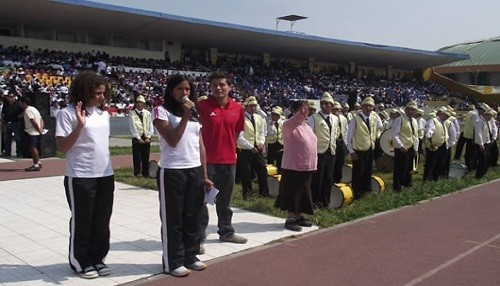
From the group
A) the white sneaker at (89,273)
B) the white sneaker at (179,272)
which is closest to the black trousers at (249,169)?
the white sneaker at (179,272)

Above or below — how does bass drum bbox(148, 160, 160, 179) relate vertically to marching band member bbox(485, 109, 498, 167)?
below

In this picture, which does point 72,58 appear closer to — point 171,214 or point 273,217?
point 273,217

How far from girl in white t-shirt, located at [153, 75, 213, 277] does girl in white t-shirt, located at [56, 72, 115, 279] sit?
0.52m

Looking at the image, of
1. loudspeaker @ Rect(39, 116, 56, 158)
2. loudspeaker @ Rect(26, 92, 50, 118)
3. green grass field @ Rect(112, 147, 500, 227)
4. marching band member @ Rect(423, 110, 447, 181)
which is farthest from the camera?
loudspeaker @ Rect(26, 92, 50, 118)

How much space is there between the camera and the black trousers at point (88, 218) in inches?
180

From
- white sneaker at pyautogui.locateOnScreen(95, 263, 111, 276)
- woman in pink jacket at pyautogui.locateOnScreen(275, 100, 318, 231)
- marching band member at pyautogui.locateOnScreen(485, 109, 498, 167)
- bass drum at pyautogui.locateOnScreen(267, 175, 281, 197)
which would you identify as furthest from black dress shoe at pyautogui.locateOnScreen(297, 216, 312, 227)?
marching band member at pyautogui.locateOnScreen(485, 109, 498, 167)

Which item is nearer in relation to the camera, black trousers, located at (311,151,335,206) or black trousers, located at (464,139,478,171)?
black trousers, located at (311,151,335,206)

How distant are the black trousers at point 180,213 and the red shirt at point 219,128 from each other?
732 mm

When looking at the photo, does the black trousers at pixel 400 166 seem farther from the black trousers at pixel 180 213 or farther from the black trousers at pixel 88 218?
the black trousers at pixel 88 218

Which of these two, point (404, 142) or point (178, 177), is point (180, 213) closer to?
point (178, 177)

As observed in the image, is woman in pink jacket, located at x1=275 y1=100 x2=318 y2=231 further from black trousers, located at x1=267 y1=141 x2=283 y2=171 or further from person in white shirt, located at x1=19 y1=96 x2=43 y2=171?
person in white shirt, located at x1=19 y1=96 x2=43 y2=171

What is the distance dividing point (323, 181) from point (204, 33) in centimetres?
3102

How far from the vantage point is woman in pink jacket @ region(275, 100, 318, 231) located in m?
6.64

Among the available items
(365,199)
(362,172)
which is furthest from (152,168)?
(365,199)
